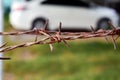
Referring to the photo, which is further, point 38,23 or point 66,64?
point 38,23

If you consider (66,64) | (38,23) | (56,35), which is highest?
(56,35)

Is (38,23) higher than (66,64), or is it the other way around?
(38,23)

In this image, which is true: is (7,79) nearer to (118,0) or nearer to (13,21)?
(13,21)

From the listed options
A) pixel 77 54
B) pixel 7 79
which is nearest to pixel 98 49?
pixel 77 54

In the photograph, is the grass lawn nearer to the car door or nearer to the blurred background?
the blurred background

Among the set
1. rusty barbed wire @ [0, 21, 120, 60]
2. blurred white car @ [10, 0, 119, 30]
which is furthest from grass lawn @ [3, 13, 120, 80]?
blurred white car @ [10, 0, 119, 30]

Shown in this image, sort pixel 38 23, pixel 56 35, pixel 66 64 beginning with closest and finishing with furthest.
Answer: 1. pixel 56 35
2. pixel 66 64
3. pixel 38 23

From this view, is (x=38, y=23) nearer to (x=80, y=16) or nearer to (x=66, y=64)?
(x=80, y=16)

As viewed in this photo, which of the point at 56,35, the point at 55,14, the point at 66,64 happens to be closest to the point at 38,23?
the point at 55,14
